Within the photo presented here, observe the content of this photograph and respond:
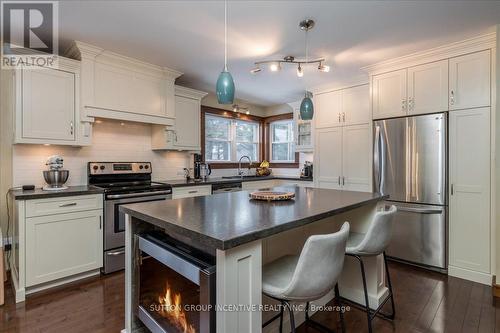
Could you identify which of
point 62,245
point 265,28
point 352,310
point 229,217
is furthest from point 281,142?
point 229,217

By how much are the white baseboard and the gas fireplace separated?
2949 millimetres

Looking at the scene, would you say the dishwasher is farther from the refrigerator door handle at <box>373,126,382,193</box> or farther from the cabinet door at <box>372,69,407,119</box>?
the cabinet door at <box>372,69,407,119</box>

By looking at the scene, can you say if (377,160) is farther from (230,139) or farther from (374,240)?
(230,139)

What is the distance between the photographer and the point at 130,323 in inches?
69.1

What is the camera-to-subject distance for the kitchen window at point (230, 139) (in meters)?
4.82

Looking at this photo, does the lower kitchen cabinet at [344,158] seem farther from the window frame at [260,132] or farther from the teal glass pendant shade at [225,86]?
the teal glass pendant shade at [225,86]

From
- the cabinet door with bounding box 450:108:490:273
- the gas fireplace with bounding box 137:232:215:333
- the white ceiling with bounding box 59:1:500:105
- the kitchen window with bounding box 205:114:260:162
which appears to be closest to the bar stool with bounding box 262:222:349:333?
the gas fireplace with bounding box 137:232:215:333

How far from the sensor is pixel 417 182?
3072 mm

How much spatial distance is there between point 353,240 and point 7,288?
10.5 feet

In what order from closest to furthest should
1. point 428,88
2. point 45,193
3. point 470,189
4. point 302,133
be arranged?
point 45,193 → point 470,189 → point 428,88 → point 302,133

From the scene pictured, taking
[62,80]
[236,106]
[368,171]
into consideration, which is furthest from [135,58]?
[368,171]

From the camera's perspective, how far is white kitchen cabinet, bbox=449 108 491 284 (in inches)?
105

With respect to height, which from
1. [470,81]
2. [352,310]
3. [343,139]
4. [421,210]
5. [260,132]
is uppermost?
[470,81]

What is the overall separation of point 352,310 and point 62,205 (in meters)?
2.82
